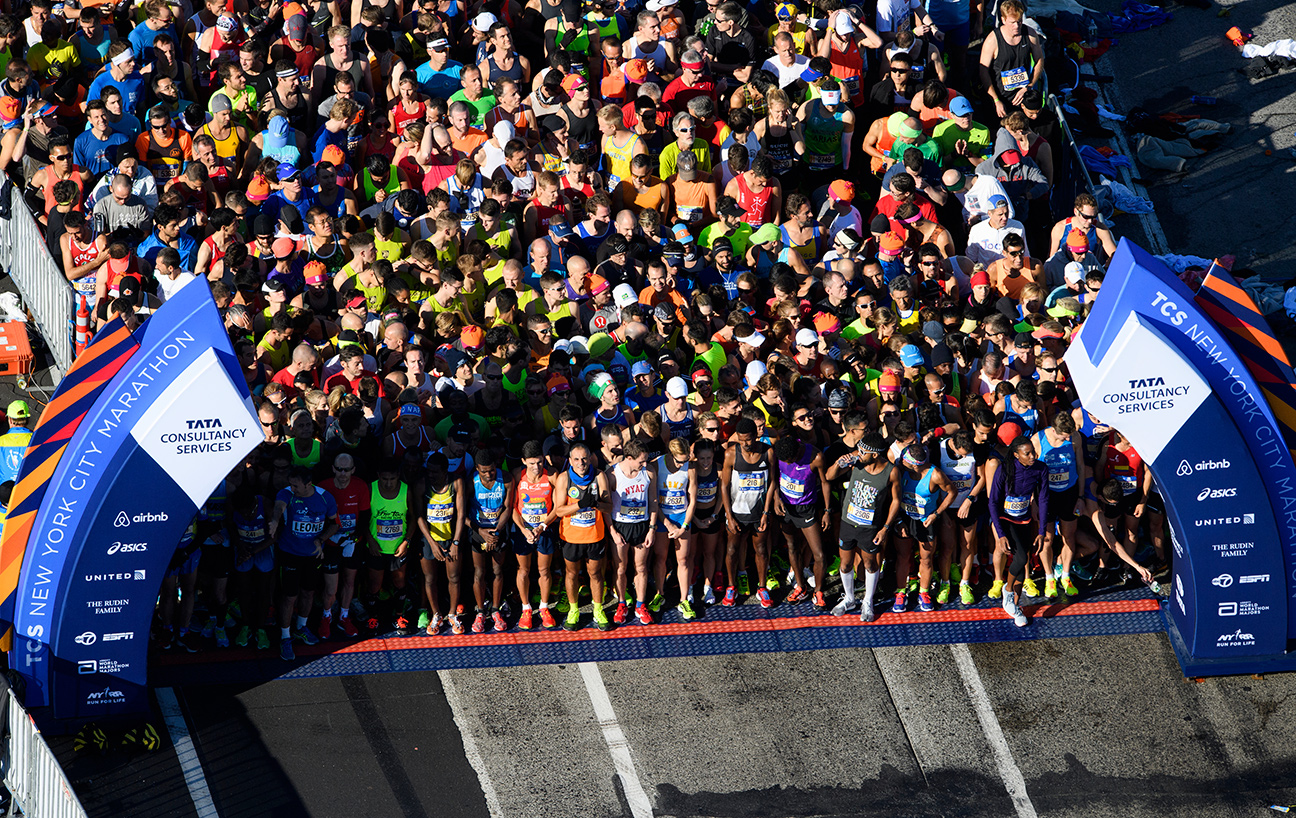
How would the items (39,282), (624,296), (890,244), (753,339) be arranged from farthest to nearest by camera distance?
(39,282)
(890,244)
(624,296)
(753,339)

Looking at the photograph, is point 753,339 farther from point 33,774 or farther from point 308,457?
point 33,774

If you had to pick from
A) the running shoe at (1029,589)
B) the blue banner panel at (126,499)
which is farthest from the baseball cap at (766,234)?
the blue banner panel at (126,499)

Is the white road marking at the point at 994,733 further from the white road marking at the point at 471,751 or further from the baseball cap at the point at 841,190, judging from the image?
the baseball cap at the point at 841,190

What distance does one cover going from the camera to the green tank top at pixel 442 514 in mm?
12117

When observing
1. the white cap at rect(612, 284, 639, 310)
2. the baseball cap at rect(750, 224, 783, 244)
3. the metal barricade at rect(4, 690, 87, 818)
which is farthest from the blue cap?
the metal barricade at rect(4, 690, 87, 818)

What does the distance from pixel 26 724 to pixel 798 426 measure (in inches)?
240

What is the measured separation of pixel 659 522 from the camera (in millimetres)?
12523

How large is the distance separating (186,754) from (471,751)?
6.99 ft

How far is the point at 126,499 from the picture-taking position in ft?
37.0

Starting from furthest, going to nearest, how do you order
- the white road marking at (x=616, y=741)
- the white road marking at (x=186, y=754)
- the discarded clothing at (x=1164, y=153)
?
the discarded clothing at (x=1164, y=153) < the white road marking at (x=616, y=741) < the white road marking at (x=186, y=754)

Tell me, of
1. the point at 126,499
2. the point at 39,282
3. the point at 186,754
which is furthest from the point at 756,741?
the point at 39,282

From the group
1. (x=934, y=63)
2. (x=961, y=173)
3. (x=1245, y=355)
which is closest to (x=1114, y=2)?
(x=934, y=63)

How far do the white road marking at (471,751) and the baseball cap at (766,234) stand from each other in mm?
4827

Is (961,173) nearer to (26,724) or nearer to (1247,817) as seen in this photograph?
(1247,817)
